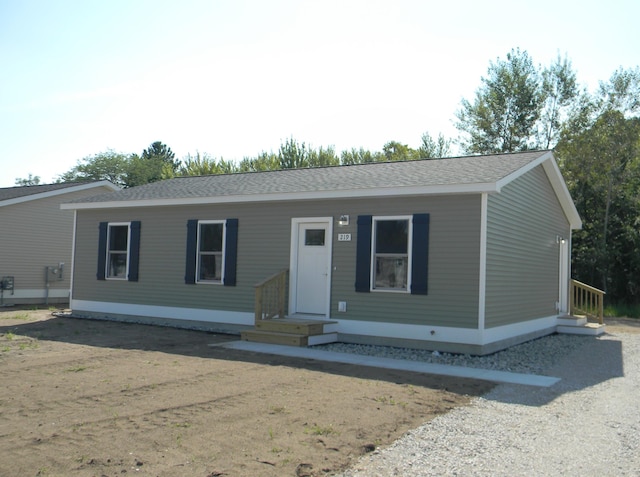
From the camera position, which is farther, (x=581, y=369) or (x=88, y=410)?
(x=581, y=369)

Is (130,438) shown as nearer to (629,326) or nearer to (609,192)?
(629,326)

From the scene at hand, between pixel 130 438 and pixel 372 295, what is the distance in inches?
262

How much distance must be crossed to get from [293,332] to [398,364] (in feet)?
8.08

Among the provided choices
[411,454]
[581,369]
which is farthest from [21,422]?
[581,369]

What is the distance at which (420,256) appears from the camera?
34.5 feet

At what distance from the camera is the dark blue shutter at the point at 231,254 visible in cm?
1270

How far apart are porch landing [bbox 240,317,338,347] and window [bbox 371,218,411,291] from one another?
1204 millimetres

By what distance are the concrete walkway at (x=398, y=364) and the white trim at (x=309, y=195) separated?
9.52ft

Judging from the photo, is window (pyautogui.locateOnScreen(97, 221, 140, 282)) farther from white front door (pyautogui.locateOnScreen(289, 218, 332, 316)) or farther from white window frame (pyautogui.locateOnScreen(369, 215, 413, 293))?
white window frame (pyautogui.locateOnScreen(369, 215, 413, 293))

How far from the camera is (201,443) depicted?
4.85m

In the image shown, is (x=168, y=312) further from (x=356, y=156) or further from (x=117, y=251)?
(x=356, y=156)

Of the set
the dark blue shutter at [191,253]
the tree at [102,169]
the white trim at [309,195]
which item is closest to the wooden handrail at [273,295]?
the white trim at [309,195]

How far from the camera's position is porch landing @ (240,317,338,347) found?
10719 millimetres

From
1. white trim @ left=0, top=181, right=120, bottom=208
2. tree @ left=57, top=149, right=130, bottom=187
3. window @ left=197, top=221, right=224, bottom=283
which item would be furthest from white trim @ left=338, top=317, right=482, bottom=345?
tree @ left=57, top=149, right=130, bottom=187
